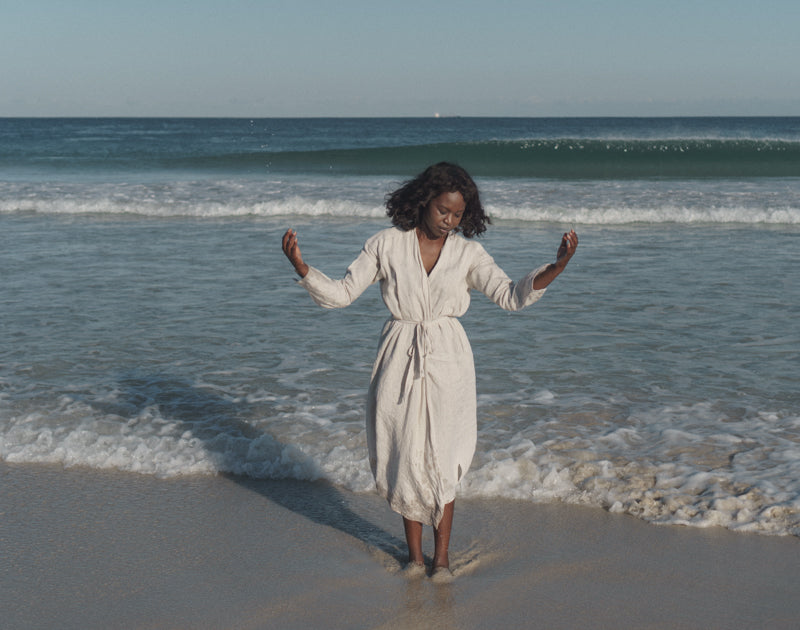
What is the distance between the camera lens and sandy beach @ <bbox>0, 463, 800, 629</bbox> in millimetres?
3193

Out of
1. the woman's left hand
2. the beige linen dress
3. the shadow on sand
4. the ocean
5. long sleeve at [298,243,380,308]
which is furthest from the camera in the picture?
the ocean

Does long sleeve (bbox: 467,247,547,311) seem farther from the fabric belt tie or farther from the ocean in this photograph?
the ocean

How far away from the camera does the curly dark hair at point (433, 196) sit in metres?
3.19

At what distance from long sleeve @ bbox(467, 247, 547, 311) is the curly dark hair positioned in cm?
14

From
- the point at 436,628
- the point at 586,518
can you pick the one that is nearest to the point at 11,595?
the point at 436,628

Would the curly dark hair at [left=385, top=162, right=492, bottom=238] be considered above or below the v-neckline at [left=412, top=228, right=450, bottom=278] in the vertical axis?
above

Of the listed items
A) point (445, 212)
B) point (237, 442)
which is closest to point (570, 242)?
point (445, 212)

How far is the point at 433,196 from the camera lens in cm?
321

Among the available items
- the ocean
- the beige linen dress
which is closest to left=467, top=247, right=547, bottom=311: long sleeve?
the beige linen dress

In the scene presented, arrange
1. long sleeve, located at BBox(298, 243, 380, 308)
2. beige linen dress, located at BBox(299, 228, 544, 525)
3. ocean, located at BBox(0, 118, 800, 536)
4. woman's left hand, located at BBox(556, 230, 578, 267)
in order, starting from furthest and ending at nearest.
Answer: ocean, located at BBox(0, 118, 800, 536) → beige linen dress, located at BBox(299, 228, 544, 525) → long sleeve, located at BBox(298, 243, 380, 308) → woman's left hand, located at BBox(556, 230, 578, 267)

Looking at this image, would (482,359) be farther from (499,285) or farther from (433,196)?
(433,196)

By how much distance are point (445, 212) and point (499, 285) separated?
0.37 metres

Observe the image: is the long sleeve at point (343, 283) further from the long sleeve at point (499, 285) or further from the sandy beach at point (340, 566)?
the sandy beach at point (340, 566)

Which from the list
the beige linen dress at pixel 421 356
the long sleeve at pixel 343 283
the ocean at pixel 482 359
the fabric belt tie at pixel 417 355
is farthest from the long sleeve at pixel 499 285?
the ocean at pixel 482 359
